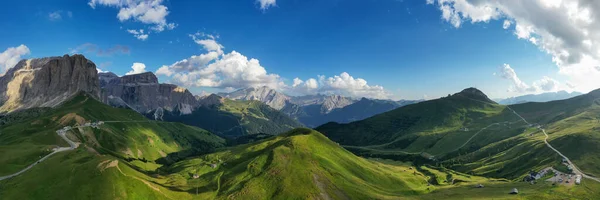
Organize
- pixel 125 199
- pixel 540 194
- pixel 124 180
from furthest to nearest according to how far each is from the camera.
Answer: pixel 540 194 → pixel 124 180 → pixel 125 199

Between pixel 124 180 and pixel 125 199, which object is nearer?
pixel 125 199

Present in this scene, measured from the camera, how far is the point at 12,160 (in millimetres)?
197000

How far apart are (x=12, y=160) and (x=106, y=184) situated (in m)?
78.9

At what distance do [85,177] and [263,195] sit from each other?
87.5 meters

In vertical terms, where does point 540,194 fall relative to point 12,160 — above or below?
below

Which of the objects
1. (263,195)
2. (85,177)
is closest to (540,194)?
(263,195)

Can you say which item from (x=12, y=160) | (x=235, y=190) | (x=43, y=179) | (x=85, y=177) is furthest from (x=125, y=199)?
(x=12, y=160)

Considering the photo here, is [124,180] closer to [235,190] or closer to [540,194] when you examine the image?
[235,190]

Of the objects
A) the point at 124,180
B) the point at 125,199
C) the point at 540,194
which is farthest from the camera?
the point at 540,194

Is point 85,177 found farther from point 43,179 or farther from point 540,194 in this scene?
point 540,194

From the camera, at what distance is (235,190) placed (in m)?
198

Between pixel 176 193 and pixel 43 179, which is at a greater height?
pixel 43 179

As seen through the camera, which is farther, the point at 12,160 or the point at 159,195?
the point at 12,160

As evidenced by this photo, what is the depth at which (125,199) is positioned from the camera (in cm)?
15988
